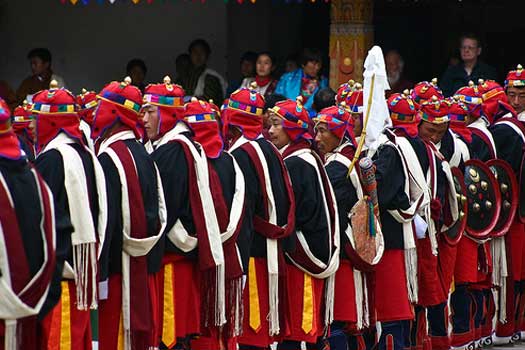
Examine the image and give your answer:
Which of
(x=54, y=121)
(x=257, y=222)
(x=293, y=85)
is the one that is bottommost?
(x=257, y=222)

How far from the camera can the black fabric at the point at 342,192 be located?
9328 millimetres

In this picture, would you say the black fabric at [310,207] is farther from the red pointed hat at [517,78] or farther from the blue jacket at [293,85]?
the blue jacket at [293,85]

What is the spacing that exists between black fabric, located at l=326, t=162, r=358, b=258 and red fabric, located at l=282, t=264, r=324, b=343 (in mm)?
370

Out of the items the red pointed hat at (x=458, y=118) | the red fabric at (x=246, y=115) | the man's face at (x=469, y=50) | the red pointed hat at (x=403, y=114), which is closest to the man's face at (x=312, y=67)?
the man's face at (x=469, y=50)

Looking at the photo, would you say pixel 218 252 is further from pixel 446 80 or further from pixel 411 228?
pixel 446 80

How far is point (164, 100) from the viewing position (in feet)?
27.5

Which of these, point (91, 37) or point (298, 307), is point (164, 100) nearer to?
point (298, 307)

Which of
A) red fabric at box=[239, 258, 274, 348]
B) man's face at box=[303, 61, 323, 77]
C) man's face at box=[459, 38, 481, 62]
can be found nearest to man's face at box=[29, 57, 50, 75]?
man's face at box=[303, 61, 323, 77]

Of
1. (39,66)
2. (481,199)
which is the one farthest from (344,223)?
(39,66)

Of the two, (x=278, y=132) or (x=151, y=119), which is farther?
(x=278, y=132)

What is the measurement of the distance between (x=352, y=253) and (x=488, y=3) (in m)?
6.90

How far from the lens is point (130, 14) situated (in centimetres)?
1580

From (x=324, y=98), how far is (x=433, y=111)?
2.46m

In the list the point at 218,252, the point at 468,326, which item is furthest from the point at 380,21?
the point at 218,252
